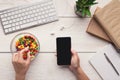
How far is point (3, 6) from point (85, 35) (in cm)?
38

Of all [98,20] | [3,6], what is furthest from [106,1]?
[3,6]

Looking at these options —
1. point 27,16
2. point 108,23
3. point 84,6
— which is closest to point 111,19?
point 108,23

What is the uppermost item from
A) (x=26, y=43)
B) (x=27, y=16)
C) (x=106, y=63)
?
(x=27, y=16)

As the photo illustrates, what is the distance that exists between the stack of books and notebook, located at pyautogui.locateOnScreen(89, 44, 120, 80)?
5cm

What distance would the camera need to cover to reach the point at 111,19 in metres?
1.20

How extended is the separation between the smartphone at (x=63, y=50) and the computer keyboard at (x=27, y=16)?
106mm

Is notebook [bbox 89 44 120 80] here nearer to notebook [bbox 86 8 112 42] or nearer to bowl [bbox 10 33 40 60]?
notebook [bbox 86 8 112 42]

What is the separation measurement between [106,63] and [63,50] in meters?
0.20

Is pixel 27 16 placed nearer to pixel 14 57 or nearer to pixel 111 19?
pixel 14 57

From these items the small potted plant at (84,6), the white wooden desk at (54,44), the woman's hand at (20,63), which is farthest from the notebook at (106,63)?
the woman's hand at (20,63)

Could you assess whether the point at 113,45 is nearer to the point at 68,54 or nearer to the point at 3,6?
the point at 68,54

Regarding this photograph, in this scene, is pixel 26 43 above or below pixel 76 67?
above

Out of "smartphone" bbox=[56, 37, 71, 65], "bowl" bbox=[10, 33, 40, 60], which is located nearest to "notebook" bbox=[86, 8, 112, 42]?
"smartphone" bbox=[56, 37, 71, 65]

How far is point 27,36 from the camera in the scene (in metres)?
1.19
